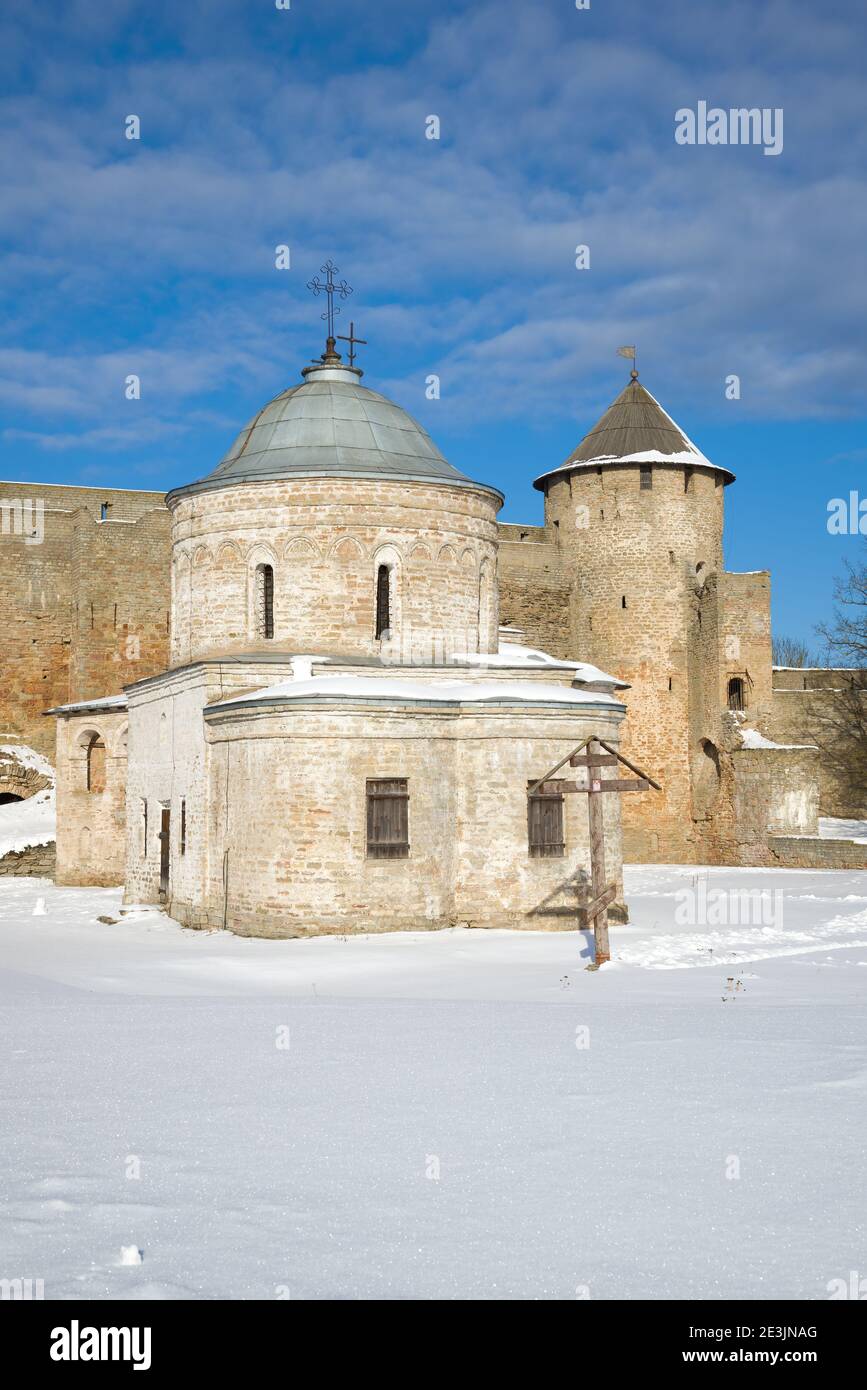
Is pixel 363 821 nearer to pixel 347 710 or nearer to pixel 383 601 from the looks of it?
pixel 347 710

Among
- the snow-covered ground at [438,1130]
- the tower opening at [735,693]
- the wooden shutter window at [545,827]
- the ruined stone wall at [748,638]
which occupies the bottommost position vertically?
the snow-covered ground at [438,1130]

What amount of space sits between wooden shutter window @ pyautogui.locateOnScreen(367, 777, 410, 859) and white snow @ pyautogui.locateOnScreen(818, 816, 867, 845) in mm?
17659

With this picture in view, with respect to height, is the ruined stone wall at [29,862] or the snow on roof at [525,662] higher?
the snow on roof at [525,662]

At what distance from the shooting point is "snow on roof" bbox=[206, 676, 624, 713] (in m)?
17.0

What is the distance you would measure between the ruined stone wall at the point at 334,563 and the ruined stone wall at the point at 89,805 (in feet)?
20.7

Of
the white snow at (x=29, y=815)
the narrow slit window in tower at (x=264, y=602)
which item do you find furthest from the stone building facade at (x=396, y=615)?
the white snow at (x=29, y=815)

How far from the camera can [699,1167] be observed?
6.44 m

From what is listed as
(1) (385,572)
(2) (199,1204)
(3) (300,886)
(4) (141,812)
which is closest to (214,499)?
(1) (385,572)

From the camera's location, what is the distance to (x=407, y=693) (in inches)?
685

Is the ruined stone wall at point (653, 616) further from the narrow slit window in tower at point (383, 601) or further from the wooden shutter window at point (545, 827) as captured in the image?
the wooden shutter window at point (545, 827)

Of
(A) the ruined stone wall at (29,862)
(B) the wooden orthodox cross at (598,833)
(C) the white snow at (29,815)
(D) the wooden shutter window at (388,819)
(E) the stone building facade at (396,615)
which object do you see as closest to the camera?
(B) the wooden orthodox cross at (598,833)

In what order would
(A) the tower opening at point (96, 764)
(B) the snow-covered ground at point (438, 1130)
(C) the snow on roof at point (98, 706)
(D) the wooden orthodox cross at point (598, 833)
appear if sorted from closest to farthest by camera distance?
(B) the snow-covered ground at point (438, 1130) → (D) the wooden orthodox cross at point (598, 833) → (C) the snow on roof at point (98, 706) → (A) the tower opening at point (96, 764)

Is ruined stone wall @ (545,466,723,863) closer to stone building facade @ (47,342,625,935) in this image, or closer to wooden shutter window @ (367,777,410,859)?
stone building facade @ (47,342,625,935)

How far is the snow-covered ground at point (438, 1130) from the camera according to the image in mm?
5266
